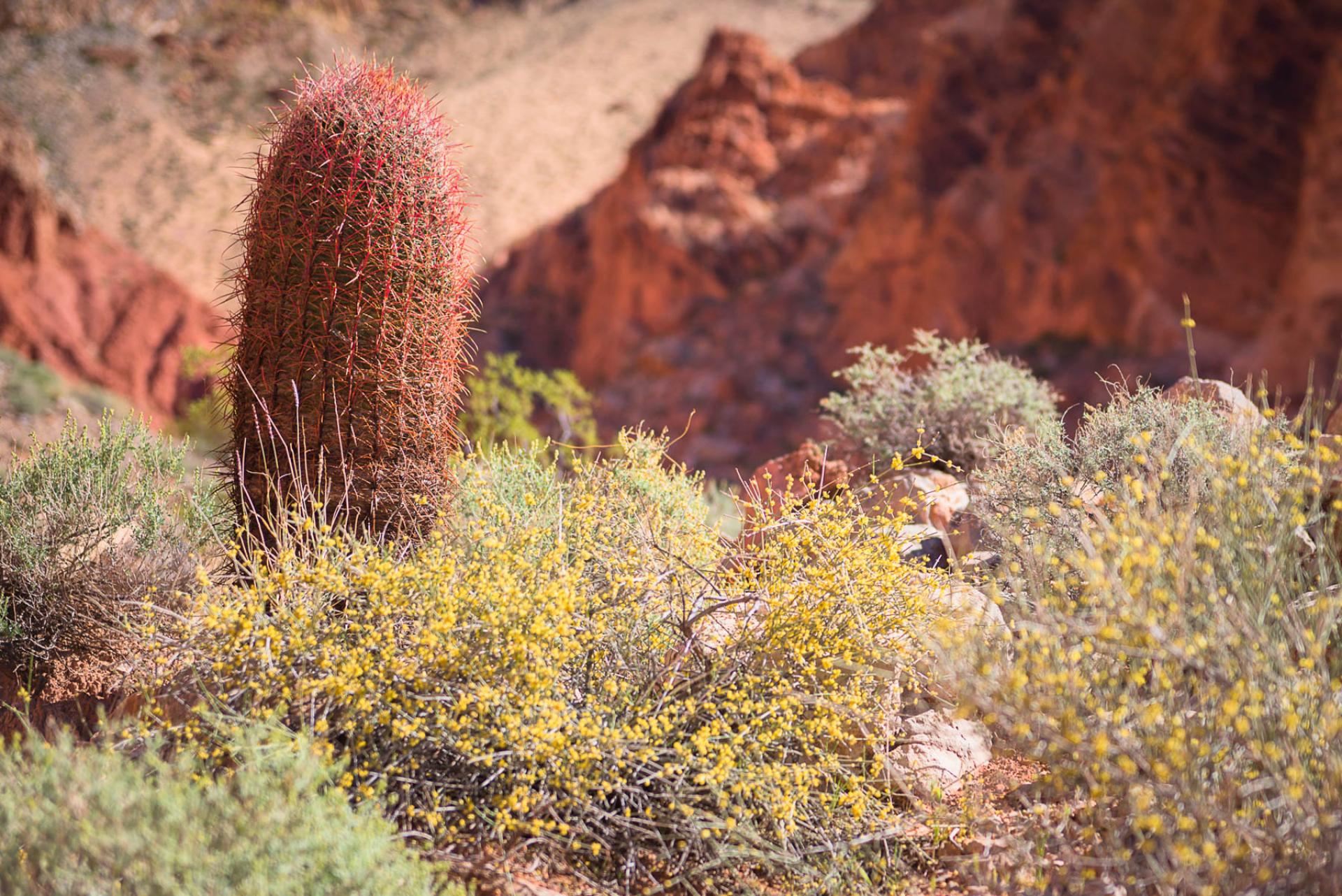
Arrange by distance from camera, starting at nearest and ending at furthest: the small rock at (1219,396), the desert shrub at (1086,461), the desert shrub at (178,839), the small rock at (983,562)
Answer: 1. the desert shrub at (178,839)
2. the desert shrub at (1086,461)
3. the small rock at (983,562)
4. the small rock at (1219,396)

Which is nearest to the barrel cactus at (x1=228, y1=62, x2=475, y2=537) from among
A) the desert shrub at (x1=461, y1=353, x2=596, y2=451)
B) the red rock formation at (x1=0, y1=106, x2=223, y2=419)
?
the desert shrub at (x1=461, y1=353, x2=596, y2=451)

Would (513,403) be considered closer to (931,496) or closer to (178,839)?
Answer: (931,496)

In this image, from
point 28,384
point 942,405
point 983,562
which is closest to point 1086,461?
point 983,562

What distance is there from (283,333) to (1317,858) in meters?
3.36

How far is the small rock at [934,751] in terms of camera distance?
9.95 ft

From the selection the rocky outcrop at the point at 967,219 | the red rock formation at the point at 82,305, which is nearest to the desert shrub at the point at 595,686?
the rocky outcrop at the point at 967,219

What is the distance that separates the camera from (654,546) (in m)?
3.18

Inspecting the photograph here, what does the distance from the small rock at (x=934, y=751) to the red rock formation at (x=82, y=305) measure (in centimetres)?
1731

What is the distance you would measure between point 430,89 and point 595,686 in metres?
31.8

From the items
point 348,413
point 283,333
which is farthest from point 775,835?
point 283,333

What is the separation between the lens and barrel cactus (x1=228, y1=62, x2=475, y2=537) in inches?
134

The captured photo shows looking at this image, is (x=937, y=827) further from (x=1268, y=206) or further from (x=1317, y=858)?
(x=1268, y=206)

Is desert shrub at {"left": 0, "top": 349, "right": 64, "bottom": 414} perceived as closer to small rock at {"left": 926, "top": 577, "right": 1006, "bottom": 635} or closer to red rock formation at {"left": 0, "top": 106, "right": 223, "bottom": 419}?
red rock formation at {"left": 0, "top": 106, "right": 223, "bottom": 419}

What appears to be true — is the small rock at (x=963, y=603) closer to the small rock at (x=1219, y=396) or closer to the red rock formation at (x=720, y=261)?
the small rock at (x=1219, y=396)
